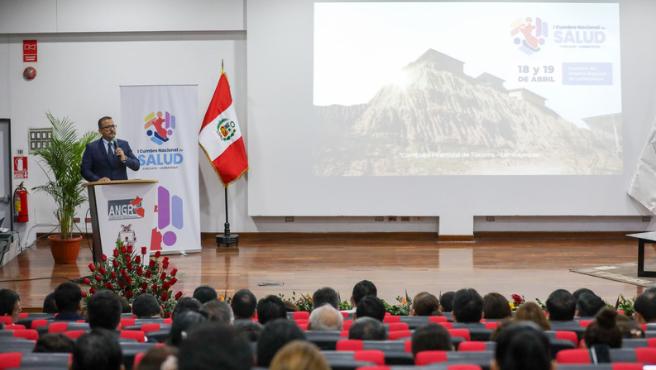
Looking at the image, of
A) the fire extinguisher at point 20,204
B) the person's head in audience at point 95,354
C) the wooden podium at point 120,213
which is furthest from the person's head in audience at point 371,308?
the fire extinguisher at point 20,204

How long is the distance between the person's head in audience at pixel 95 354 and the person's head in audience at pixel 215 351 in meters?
0.68

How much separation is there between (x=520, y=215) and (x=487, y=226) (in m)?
0.42

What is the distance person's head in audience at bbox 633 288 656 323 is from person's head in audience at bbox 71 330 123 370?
268cm

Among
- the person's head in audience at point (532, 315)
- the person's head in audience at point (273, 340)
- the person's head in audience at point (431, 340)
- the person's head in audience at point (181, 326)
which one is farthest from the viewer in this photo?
the person's head in audience at point (532, 315)

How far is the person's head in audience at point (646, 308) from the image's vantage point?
4094mm

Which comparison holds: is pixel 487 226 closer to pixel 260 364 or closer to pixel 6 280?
pixel 6 280

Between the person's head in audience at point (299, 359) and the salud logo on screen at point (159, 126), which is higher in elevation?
the salud logo on screen at point (159, 126)

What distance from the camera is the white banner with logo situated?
29.2 feet

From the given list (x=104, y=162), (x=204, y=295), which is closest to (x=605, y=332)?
(x=204, y=295)

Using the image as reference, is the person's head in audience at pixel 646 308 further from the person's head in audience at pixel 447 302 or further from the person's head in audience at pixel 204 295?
the person's head in audience at pixel 204 295

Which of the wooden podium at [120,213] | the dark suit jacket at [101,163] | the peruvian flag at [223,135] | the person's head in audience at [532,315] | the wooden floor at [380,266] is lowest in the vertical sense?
the wooden floor at [380,266]

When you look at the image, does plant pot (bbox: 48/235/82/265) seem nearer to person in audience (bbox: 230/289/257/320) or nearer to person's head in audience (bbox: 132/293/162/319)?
person's head in audience (bbox: 132/293/162/319)

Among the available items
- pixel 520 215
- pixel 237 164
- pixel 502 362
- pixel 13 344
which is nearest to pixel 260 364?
pixel 502 362

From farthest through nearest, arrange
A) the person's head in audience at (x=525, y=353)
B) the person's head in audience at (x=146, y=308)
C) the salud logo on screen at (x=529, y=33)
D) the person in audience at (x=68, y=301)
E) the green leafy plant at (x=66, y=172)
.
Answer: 1. the salud logo on screen at (x=529, y=33)
2. the green leafy plant at (x=66, y=172)
3. the person's head in audience at (x=146, y=308)
4. the person in audience at (x=68, y=301)
5. the person's head in audience at (x=525, y=353)
